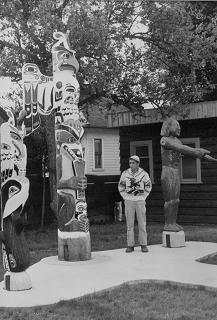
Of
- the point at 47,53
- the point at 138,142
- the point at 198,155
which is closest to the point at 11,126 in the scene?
the point at 198,155

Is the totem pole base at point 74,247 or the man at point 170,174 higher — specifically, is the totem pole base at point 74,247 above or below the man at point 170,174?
below

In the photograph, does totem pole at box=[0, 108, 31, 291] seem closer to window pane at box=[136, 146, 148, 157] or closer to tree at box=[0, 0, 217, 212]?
tree at box=[0, 0, 217, 212]

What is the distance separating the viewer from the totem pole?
5.80m

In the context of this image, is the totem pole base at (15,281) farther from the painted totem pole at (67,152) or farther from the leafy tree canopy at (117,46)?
the leafy tree canopy at (117,46)

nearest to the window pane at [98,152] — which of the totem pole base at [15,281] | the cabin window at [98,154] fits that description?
the cabin window at [98,154]

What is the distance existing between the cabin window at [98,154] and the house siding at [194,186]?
10381mm

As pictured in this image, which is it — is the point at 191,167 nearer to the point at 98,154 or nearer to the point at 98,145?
the point at 98,154

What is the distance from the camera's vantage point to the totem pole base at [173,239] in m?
9.45

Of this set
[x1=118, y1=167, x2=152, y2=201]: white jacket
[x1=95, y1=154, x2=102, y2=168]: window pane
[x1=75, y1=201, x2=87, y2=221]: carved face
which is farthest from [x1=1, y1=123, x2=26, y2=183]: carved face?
[x1=95, y1=154, x2=102, y2=168]: window pane

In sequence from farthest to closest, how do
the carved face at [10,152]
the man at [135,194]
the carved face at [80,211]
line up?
the man at [135,194]
the carved face at [80,211]
the carved face at [10,152]

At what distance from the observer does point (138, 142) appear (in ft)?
51.0

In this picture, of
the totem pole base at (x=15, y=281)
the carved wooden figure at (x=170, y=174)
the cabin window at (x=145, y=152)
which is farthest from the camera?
the cabin window at (x=145, y=152)

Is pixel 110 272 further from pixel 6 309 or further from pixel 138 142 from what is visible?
pixel 138 142

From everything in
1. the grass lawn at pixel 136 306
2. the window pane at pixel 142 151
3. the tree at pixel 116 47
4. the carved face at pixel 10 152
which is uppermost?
the tree at pixel 116 47
